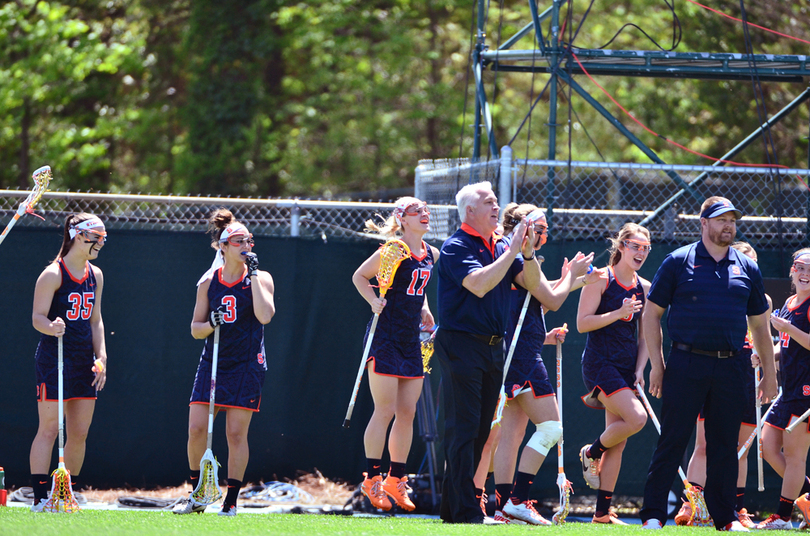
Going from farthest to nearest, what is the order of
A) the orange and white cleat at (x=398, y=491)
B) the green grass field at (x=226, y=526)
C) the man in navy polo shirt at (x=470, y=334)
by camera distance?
the orange and white cleat at (x=398, y=491) < the man in navy polo shirt at (x=470, y=334) < the green grass field at (x=226, y=526)

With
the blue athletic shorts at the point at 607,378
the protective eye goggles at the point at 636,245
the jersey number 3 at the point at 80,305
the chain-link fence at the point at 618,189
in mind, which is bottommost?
the blue athletic shorts at the point at 607,378

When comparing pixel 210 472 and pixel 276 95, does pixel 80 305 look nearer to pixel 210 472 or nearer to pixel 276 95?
pixel 210 472

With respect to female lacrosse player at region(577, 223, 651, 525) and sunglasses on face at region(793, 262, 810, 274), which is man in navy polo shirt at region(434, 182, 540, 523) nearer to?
female lacrosse player at region(577, 223, 651, 525)

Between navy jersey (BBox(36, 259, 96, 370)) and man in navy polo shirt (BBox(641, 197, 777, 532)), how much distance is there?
3655mm

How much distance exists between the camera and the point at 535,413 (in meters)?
5.34

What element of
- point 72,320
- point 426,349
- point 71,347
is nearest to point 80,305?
point 72,320

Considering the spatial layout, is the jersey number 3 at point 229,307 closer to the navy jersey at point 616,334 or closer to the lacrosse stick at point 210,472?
the lacrosse stick at point 210,472

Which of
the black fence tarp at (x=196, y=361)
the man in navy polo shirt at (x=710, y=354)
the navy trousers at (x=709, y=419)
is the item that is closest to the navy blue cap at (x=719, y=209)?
the man in navy polo shirt at (x=710, y=354)

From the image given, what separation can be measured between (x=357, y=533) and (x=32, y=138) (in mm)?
17086

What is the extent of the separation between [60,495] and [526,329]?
10.2 feet

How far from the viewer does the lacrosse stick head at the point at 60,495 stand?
5242mm

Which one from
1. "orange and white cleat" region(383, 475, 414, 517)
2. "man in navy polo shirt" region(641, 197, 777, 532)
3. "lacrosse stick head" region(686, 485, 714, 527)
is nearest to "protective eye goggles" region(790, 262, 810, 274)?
"man in navy polo shirt" region(641, 197, 777, 532)

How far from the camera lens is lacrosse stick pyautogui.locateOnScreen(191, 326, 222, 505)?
5477mm

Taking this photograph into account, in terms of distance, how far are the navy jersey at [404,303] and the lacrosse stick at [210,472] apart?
1.14m
